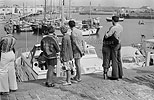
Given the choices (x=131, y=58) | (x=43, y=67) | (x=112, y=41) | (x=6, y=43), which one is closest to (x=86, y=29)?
(x=131, y=58)

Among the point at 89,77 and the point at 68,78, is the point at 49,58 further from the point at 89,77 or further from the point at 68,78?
the point at 89,77

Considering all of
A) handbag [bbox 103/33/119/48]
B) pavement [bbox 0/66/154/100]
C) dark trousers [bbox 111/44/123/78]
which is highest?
handbag [bbox 103/33/119/48]

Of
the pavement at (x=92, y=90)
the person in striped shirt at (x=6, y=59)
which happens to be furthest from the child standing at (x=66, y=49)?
the person in striped shirt at (x=6, y=59)

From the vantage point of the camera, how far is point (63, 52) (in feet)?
24.0

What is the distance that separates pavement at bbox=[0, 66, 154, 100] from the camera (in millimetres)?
6801

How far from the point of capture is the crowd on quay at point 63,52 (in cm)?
663

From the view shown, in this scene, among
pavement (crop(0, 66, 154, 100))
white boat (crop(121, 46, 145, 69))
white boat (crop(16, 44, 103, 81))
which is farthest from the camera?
white boat (crop(121, 46, 145, 69))

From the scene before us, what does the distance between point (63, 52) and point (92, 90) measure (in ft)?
4.45

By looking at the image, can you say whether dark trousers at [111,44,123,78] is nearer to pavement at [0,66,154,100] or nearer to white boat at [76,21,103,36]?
pavement at [0,66,154,100]

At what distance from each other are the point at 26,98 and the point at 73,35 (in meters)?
2.19

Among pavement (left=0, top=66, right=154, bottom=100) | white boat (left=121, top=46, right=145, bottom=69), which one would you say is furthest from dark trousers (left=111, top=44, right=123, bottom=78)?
white boat (left=121, top=46, right=145, bottom=69)

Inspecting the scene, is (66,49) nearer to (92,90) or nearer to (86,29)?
(92,90)

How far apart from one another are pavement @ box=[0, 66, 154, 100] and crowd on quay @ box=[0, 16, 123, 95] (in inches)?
8.6

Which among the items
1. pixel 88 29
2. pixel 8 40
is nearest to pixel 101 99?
pixel 8 40
